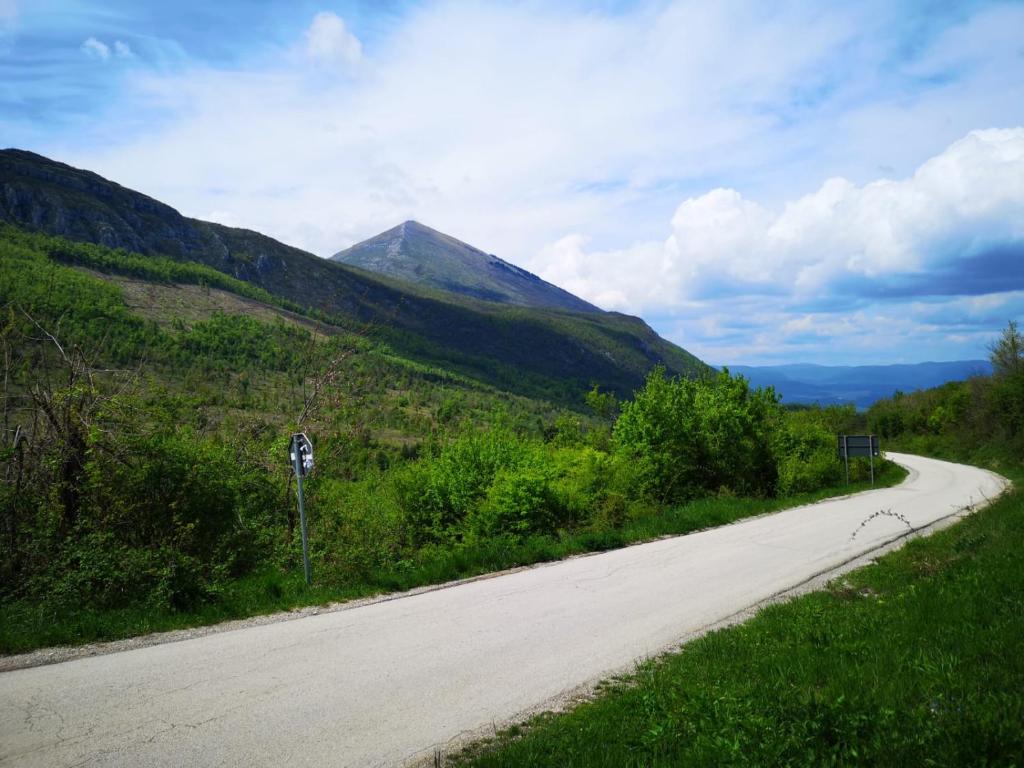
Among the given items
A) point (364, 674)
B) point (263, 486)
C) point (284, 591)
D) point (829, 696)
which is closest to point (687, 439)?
point (263, 486)

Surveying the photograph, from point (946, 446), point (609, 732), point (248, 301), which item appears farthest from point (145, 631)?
point (248, 301)

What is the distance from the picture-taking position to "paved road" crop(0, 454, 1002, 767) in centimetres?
477

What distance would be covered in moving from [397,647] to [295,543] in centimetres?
568

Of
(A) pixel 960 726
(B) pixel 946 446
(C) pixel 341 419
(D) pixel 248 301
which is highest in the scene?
(D) pixel 248 301

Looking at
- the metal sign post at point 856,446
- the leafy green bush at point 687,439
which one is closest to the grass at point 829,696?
the leafy green bush at point 687,439

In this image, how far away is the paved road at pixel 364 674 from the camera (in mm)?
4773

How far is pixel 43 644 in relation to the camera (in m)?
7.03

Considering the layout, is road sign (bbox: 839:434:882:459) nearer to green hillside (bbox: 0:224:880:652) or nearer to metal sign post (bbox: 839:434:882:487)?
metal sign post (bbox: 839:434:882:487)

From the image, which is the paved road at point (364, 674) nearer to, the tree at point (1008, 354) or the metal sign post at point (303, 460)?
the metal sign post at point (303, 460)

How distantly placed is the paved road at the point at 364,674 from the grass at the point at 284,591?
72cm

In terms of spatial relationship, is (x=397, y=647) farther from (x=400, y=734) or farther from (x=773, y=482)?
(x=773, y=482)

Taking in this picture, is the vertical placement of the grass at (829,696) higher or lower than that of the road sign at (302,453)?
lower

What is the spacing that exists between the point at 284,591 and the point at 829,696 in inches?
301

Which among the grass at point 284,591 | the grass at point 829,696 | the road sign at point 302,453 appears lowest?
the grass at point 284,591
